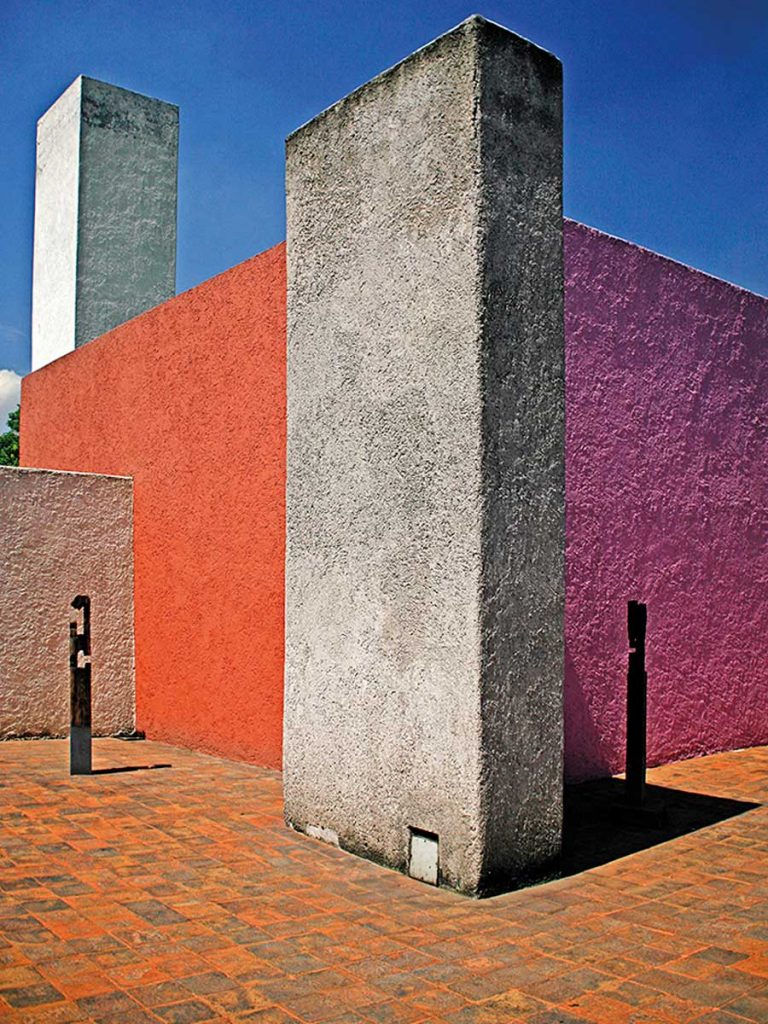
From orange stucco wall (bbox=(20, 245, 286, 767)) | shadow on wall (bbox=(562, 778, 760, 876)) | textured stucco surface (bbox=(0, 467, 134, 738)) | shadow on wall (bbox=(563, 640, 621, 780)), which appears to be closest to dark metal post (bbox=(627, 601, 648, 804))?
shadow on wall (bbox=(562, 778, 760, 876))

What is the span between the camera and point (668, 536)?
276 inches

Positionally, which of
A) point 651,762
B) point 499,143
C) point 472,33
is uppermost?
point 472,33

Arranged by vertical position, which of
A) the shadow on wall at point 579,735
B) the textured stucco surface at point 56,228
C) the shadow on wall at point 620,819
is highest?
the textured stucco surface at point 56,228

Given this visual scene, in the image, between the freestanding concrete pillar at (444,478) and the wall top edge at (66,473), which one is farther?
the wall top edge at (66,473)

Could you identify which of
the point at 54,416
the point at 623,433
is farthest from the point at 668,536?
the point at 54,416

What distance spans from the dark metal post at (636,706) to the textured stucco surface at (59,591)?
4.64 meters

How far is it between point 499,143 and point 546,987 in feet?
11.1

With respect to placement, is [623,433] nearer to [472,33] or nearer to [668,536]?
[668,536]

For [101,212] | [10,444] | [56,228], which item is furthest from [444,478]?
[10,444]

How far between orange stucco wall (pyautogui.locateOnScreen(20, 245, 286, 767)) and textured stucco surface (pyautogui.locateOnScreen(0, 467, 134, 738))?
0.56ft

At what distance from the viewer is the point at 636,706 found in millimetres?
5488

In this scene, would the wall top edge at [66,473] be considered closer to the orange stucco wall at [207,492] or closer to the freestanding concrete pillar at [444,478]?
the orange stucco wall at [207,492]

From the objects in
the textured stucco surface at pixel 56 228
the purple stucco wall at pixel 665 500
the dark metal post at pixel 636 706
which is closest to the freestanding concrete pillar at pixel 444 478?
the dark metal post at pixel 636 706

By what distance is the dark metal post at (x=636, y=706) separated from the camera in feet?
17.8
